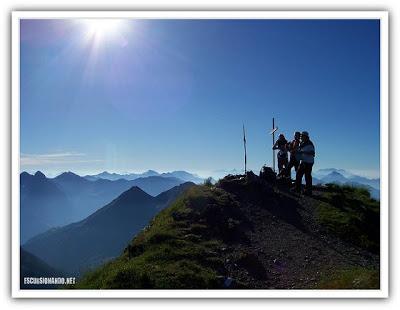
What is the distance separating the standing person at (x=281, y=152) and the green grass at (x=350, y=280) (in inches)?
265

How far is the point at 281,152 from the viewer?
16672 millimetres

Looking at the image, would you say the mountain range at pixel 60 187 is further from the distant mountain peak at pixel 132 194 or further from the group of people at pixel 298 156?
the distant mountain peak at pixel 132 194

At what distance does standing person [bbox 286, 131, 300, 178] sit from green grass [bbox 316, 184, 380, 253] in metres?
1.51

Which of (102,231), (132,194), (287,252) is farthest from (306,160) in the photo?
(102,231)

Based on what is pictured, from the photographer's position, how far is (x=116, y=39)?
38.1ft

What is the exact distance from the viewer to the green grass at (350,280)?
9922 millimetres

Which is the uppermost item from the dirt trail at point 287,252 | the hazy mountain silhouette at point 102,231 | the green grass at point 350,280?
the dirt trail at point 287,252

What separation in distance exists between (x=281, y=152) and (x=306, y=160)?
6.60ft

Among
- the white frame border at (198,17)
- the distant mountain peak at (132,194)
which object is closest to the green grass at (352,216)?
the white frame border at (198,17)

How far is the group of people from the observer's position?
14617 mm
